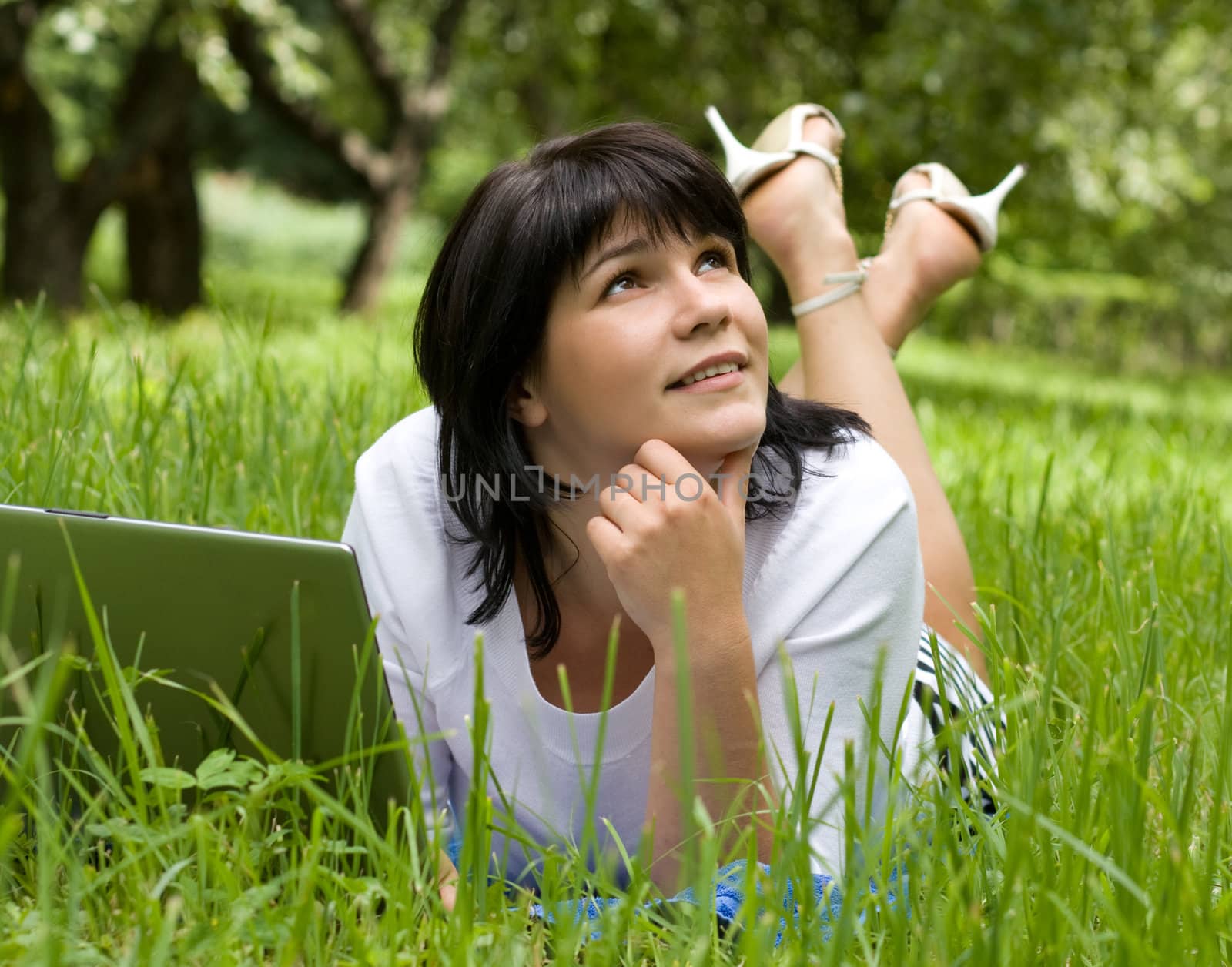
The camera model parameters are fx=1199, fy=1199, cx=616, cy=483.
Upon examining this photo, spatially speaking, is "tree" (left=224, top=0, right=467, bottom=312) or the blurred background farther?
"tree" (left=224, top=0, right=467, bottom=312)

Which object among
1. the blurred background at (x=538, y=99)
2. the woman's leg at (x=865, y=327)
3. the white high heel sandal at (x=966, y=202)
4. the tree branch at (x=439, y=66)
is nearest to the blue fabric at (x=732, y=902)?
the woman's leg at (x=865, y=327)

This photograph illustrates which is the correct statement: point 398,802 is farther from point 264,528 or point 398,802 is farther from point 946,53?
point 946,53

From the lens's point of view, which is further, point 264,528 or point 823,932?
point 264,528

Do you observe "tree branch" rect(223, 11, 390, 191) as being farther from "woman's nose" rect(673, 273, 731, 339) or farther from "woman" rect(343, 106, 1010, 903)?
"woman's nose" rect(673, 273, 731, 339)

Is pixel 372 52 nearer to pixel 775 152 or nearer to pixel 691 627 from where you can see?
pixel 775 152

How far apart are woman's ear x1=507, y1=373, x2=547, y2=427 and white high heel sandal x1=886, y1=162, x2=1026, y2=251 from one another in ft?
5.22

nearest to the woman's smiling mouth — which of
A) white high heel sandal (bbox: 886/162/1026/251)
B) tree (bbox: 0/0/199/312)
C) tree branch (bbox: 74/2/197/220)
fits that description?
white high heel sandal (bbox: 886/162/1026/251)

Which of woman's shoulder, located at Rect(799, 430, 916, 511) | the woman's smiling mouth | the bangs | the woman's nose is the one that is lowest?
woman's shoulder, located at Rect(799, 430, 916, 511)

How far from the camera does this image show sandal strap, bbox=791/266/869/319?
2.69 metres

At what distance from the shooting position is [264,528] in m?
2.32

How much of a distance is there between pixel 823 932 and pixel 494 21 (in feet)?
34.1

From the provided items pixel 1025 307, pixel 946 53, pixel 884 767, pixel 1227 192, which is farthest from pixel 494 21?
pixel 1025 307

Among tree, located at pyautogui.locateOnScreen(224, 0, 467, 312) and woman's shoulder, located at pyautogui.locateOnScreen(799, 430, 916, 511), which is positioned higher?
tree, located at pyautogui.locateOnScreen(224, 0, 467, 312)

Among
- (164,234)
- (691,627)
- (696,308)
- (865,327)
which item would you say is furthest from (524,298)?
(164,234)
